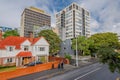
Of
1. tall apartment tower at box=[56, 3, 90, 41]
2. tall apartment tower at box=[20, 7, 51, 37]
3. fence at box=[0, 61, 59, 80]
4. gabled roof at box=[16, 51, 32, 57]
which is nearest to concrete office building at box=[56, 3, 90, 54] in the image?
tall apartment tower at box=[56, 3, 90, 41]

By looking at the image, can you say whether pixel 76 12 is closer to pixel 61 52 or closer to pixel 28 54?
pixel 61 52

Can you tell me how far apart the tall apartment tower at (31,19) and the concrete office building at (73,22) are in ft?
85.9

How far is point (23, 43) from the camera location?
44938 mm

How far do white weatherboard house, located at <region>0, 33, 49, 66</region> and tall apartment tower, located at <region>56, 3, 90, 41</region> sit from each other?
72.9m

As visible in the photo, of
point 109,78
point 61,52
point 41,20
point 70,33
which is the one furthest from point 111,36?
point 41,20

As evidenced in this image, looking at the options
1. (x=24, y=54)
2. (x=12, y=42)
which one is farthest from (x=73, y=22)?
(x=24, y=54)

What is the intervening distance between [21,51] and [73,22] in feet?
287

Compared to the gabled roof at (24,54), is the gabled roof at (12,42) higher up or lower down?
higher up

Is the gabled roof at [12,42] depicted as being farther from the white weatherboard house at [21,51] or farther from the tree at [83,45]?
the tree at [83,45]

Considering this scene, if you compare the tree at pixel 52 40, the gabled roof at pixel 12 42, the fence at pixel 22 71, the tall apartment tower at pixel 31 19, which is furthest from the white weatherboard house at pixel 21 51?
the tall apartment tower at pixel 31 19

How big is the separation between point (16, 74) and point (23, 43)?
1791 cm

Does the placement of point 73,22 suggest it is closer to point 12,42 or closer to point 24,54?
point 12,42

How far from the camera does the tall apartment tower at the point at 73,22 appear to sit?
413ft

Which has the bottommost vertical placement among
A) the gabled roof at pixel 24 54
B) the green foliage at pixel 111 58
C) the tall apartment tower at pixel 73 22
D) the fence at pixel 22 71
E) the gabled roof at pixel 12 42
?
the fence at pixel 22 71
